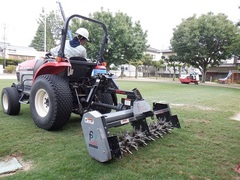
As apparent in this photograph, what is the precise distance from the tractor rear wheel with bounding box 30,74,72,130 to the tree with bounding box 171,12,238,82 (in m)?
21.1

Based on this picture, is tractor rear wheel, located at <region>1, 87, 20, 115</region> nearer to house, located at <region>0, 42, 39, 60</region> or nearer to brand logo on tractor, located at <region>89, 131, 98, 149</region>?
brand logo on tractor, located at <region>89, 131, 98, 149</region>

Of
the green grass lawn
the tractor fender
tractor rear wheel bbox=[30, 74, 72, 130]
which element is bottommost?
the green grass lawn

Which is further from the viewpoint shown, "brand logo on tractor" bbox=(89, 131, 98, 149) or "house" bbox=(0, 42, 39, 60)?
"house" bbox=(0, 42, 39, 60)

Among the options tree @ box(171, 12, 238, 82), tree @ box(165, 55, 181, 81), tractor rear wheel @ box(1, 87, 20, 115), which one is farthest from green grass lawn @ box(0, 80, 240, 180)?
tree @ box(165, 55, 181, 81)

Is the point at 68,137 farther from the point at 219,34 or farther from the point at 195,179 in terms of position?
the point at 219,34

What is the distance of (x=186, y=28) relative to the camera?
925 inches

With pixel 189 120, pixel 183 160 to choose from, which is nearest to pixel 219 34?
pixel 189 120

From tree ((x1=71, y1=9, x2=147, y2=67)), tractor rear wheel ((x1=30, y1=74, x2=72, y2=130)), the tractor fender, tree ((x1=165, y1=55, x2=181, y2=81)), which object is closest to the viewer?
tractor rear wheel ((x1=30, y1=74, x2=72, y2=130))

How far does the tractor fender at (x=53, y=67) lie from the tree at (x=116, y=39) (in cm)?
1719

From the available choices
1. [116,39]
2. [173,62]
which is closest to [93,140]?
[116,39]

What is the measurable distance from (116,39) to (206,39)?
9.36 m

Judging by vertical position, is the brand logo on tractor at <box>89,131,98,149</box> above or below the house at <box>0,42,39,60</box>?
below

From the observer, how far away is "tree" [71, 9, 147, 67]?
21167mm

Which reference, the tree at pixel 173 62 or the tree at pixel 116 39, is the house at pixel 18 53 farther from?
the tree at pixel 173 62
